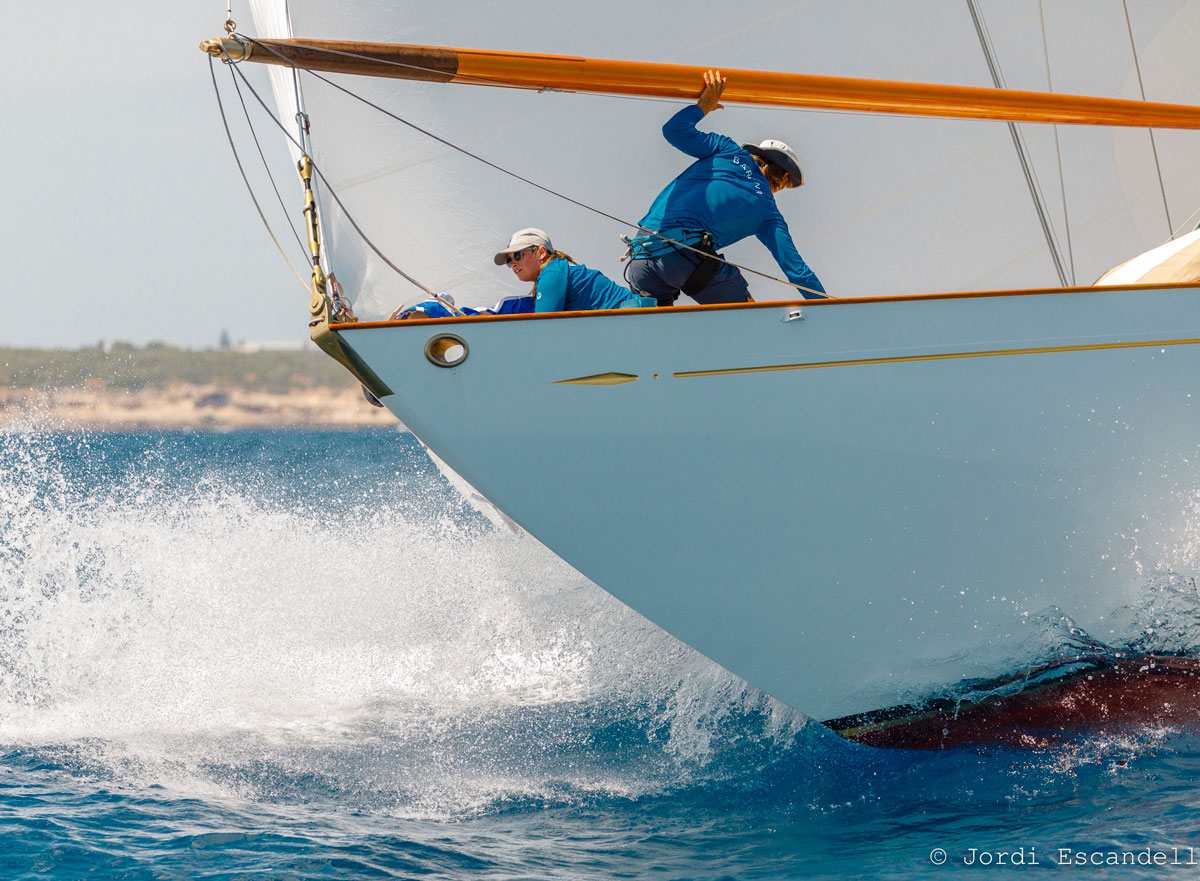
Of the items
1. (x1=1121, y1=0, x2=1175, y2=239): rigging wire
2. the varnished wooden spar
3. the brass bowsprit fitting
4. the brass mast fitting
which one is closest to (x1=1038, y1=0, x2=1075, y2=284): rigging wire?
(x1=1121, y1=0, x2=1175, y2=239): rigging wire

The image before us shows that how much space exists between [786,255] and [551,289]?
2.82 ft

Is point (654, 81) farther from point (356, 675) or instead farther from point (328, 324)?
point (356, 675)

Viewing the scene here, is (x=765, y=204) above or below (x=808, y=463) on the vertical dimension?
above

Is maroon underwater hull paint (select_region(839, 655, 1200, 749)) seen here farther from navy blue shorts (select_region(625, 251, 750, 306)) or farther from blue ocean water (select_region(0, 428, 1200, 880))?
navy blue shorts (select_region(625, 251, 750, 306))

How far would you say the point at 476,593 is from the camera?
612cm

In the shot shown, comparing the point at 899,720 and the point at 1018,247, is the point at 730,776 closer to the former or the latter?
the point at 899,720

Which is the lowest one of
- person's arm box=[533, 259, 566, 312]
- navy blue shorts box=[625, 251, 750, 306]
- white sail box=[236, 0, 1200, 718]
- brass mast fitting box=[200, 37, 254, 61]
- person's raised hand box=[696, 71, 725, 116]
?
white sail box=[236, 0, 1200, 718]

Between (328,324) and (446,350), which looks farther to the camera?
(446,350)

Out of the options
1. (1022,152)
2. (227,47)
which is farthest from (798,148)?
(227,47)

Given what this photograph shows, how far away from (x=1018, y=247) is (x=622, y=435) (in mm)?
3971

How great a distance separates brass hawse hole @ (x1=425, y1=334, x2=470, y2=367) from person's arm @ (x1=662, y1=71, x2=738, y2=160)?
1128 millimetres

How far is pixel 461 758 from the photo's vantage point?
3967 millimetres

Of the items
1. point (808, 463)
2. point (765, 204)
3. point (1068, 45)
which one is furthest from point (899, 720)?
point (1068, 45)

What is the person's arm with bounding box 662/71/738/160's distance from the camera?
3506 millimetres
